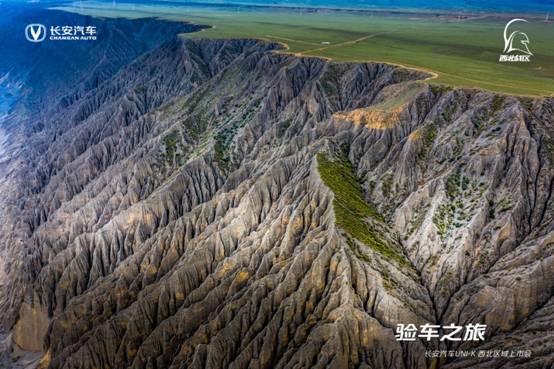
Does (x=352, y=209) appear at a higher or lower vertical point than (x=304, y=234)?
higher

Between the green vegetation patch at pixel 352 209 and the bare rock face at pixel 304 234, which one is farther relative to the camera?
the green vegetation patch at pixel 352 209

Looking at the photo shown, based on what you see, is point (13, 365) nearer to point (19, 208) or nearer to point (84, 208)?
point (84, 208)

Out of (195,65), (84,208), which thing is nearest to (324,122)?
(84,208)

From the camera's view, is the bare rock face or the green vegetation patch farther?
the green vegetation patch
